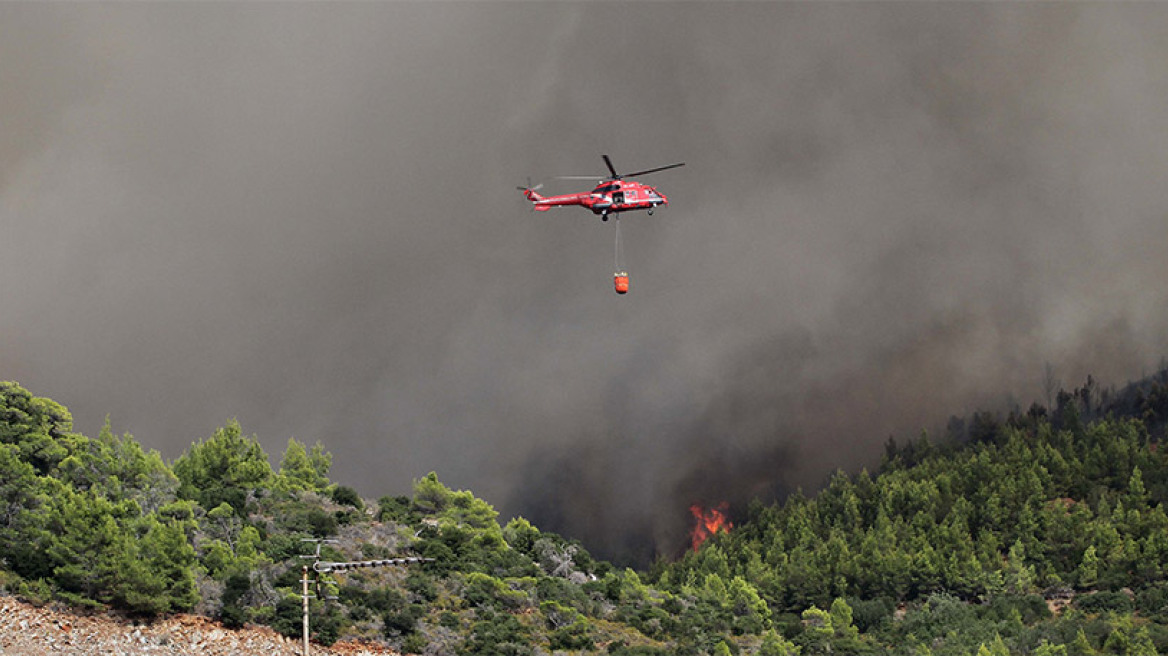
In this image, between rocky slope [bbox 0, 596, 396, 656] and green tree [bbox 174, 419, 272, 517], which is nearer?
rocky slope [bbox 0, 596, 396, 656]

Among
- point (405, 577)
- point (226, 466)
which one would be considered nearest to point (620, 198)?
point (405, 577)

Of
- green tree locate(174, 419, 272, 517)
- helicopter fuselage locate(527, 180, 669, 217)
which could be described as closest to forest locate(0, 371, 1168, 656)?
green tree locate(174, 419, 272, 517)

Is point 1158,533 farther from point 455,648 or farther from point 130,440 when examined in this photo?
point 130,440

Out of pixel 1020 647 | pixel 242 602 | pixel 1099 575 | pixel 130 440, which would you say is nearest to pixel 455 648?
pixel 242 602

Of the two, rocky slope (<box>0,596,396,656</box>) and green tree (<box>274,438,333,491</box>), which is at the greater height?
green tree (<box>274,438,333,491</box>)

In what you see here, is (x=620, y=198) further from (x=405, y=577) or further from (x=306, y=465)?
(x=306, y=465)

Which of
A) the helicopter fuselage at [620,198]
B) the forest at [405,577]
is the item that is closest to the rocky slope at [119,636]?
the forest at [405,577]

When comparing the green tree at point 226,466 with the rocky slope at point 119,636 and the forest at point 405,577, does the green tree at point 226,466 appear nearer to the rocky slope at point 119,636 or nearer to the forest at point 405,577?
the forest at point 405,577

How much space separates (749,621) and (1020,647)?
103 feet

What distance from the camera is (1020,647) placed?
150 meters

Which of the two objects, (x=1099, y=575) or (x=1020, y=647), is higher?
(x=1099, y=575)

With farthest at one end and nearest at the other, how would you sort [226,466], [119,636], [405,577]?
[226,466] < [405,577] < [119,636]

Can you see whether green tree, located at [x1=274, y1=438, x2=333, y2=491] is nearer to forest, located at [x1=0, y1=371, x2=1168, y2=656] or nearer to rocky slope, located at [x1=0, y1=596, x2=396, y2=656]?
forest, located at [x1=0, y1=371, x2=1168, y2=656]

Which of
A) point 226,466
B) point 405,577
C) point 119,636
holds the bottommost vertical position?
point 119,636
